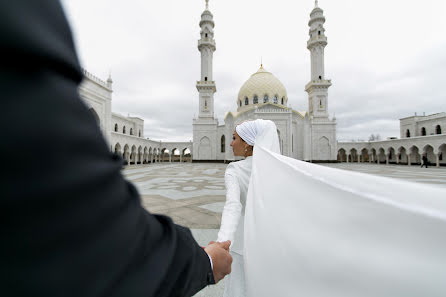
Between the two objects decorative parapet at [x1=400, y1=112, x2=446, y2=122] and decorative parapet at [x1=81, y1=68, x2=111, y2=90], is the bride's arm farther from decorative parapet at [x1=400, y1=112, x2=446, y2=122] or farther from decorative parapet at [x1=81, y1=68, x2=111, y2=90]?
decorative parapet at [x1=400, y1=112, x2=446, y2=122]

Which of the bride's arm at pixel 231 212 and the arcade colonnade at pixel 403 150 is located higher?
the arcade colonnade at pixel 403 150

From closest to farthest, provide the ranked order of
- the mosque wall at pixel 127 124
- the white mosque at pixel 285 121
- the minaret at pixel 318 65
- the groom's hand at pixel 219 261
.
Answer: the groom's hand at pixel 219 261 < the white mosque at pixel 285 121 < the minaret at pixel 318 65 < the mosque wall at pixel 127 124

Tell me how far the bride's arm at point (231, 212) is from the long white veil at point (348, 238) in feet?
0.53

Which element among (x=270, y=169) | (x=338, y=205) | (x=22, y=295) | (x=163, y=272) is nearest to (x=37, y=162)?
(x=22, y=295)

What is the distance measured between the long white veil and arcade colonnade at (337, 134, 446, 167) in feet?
77.4

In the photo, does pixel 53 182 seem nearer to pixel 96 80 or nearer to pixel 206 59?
pixel 96 80

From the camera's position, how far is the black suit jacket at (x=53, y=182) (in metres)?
0.25

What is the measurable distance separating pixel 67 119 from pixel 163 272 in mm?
341

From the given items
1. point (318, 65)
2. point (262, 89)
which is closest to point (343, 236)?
point (262, 89)

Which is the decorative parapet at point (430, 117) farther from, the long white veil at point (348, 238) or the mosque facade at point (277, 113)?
the long white veil at point (348, 238)

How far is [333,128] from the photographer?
2267cm

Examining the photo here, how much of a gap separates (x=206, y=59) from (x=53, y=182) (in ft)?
85.0

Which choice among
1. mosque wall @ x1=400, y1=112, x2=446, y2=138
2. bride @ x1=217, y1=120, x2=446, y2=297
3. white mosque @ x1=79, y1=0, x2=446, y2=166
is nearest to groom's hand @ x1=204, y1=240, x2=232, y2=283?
bride @ x1=217, y1=120, x2=446, y2=297

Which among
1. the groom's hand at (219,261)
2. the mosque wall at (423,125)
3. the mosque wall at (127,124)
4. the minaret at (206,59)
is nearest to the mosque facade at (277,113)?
the minaret at (206,59)
